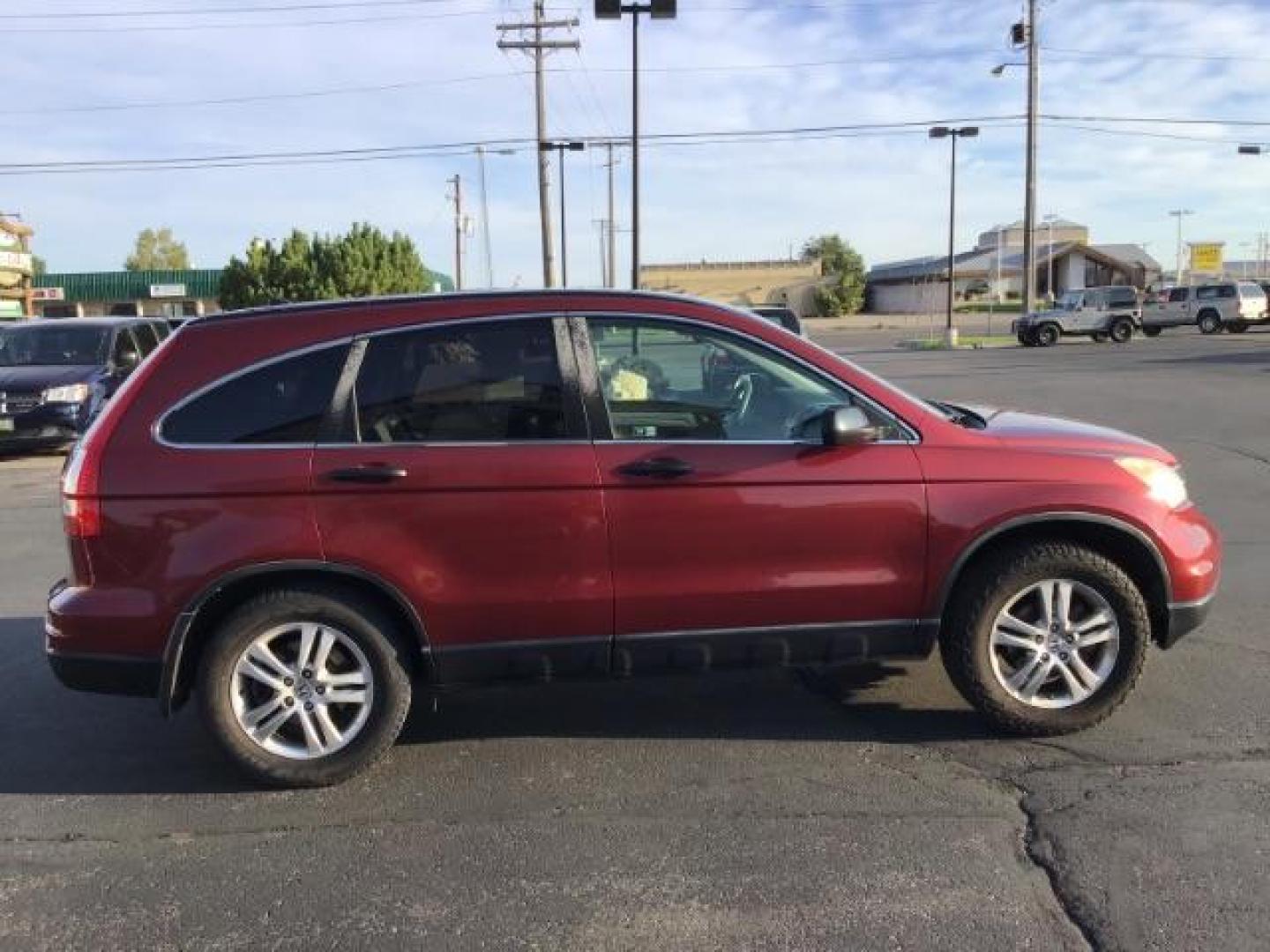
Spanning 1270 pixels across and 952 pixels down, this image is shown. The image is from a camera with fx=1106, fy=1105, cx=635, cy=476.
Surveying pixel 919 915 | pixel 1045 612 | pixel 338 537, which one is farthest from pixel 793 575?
pixel 338 537

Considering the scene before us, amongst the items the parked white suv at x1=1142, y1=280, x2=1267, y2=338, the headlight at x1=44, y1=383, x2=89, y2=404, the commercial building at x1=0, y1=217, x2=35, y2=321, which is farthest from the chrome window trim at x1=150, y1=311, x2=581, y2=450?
the commercial building at x1=0, y1=217, x2=35, y2=321

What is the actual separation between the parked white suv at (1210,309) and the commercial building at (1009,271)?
111ft

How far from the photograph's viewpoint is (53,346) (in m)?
14.9

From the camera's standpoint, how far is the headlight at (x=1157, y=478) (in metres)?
4.36

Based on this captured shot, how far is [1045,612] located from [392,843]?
260 cm

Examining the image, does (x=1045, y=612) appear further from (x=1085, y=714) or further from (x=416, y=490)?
(x=416, y=490)

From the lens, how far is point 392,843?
3.71 m

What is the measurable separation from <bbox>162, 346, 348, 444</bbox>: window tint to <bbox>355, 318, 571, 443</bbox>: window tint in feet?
0.48

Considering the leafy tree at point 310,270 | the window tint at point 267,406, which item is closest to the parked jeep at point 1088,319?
the leafy tree at point 310,270

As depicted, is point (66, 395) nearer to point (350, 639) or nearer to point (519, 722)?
point (519, 722)

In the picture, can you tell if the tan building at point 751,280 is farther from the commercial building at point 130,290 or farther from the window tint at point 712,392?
the window tint at point 712,392

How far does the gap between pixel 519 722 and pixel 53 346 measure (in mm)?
12799

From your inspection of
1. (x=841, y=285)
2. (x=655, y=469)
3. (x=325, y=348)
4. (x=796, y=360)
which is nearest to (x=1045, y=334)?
(x=796, y=360)

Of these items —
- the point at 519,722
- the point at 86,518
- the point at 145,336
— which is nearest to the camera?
the point at 86,518
